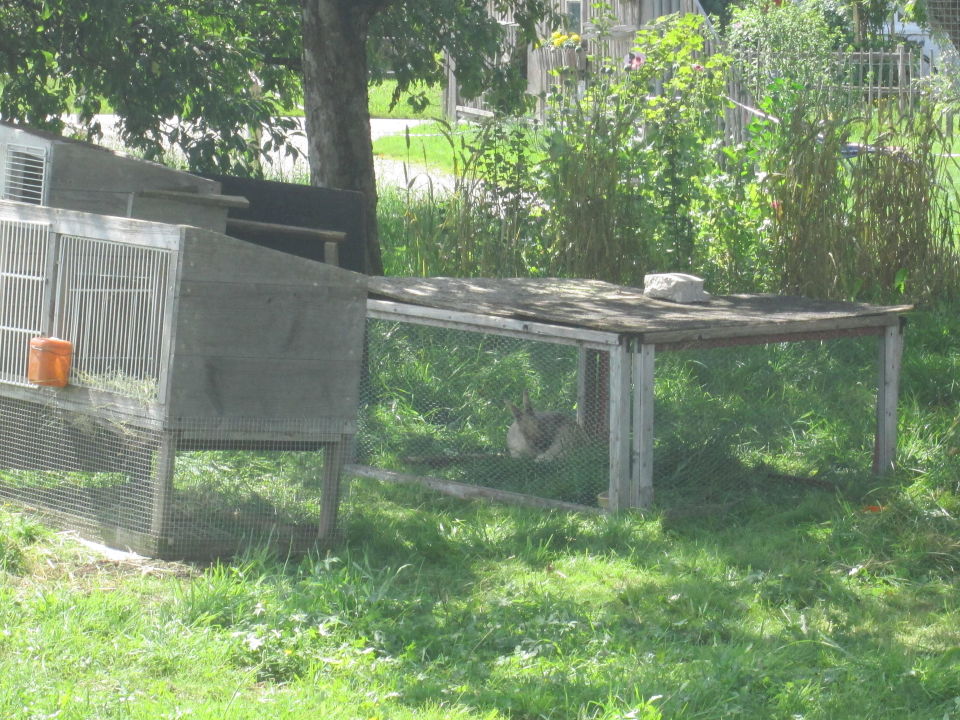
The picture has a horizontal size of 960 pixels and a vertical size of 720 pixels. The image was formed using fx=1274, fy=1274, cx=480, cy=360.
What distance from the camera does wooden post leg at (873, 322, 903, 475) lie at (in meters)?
6.71

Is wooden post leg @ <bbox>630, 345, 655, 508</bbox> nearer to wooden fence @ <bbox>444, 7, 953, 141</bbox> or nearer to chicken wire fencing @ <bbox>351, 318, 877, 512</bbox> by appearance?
chicken wire fencing @ <bbox>351, 318, 877, 512</bbox>

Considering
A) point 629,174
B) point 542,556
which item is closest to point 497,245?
point 629,174

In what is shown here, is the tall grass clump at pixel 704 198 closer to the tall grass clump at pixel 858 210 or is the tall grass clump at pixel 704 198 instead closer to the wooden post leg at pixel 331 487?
the tall grass clump at pixel 858 210

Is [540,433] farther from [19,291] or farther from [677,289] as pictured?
[19,291]

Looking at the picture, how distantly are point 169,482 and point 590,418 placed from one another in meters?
2.58

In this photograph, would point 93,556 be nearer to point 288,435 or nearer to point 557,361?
point 288,435

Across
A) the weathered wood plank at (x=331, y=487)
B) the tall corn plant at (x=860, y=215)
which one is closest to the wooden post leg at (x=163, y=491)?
the weathered wood plank at (x=331, y=487)

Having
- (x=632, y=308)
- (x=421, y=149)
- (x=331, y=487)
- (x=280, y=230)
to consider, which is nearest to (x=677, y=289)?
(x=632, y=308)

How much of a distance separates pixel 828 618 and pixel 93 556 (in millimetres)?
2843

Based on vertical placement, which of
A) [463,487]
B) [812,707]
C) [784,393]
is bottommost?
[812,707]

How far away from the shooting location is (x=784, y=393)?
784 cm

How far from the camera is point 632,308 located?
6.61 m

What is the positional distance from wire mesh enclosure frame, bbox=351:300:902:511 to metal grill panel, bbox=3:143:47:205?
1.78 meters

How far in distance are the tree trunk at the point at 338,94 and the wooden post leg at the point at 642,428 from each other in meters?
3.04
